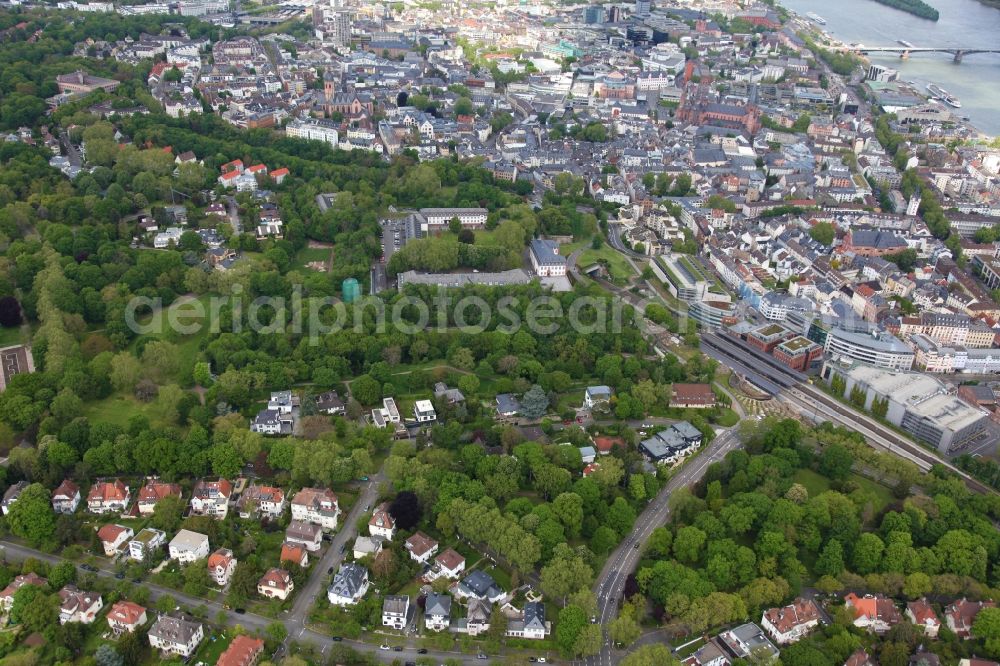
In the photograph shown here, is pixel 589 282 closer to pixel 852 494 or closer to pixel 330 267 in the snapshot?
pixel 330 267

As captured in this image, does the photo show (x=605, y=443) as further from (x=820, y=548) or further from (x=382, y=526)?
(x=382, y=526)

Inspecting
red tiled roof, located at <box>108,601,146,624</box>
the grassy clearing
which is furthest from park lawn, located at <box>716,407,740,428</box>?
the grassy clearing

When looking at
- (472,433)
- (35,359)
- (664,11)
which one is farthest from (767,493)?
(664,11)

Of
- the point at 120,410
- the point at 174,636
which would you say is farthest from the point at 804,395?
the point at 120,410

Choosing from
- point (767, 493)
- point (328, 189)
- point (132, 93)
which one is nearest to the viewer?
point (767, 493)

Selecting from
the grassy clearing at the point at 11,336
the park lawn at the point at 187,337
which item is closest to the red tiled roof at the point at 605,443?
the park lawn at the point at 187,337
